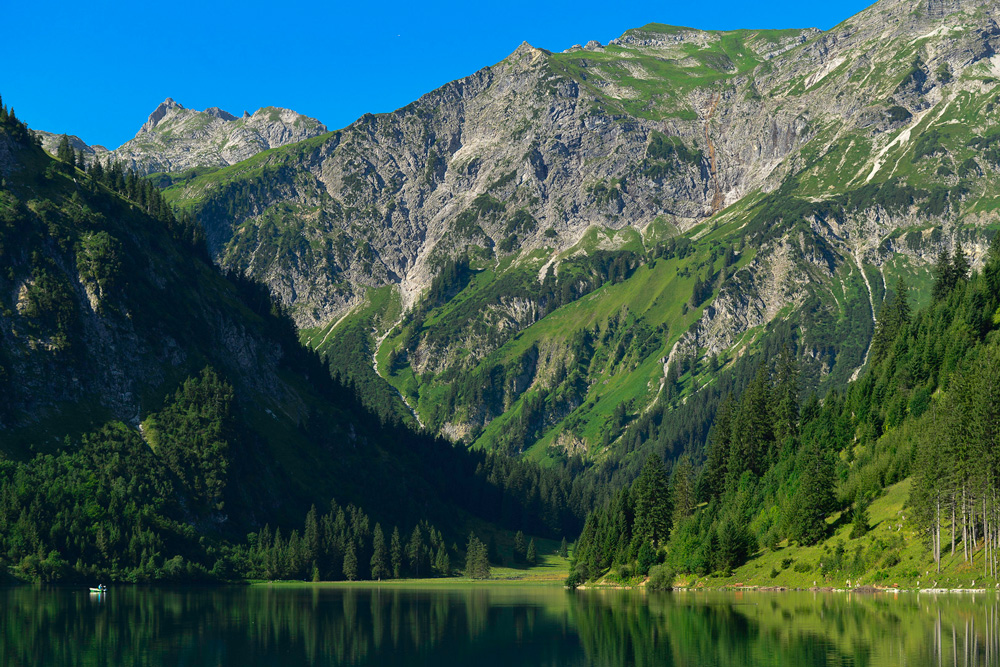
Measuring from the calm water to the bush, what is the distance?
1690cm

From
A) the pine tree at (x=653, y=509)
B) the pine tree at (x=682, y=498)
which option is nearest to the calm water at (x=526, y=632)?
the pine tree at (x=653, y=509)

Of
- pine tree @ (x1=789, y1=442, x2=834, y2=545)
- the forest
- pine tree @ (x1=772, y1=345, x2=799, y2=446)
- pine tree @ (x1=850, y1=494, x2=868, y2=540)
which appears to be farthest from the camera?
pine tree @ (x1=772, y1=345, x2=799, y2=446)

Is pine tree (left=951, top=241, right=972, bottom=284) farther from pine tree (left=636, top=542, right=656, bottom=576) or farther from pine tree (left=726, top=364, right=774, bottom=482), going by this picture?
pine tree (left=636, top=542, right=656, bottom=576)

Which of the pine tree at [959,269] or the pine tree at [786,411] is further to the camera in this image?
the pine tree at [786,411]

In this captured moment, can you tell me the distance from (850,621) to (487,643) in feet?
112

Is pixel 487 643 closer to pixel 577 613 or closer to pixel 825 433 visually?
pixel 577 613

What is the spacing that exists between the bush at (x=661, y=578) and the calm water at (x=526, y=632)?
16.9 metres

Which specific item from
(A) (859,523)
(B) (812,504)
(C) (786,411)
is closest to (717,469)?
(C) (786,411)

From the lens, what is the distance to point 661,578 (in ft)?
555

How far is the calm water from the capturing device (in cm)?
7894

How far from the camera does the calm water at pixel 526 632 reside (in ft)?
259

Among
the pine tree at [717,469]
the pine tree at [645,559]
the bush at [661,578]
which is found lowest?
the bush at [661,578]

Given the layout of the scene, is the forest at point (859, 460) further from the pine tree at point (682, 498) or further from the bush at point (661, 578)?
the bush at point (661, 578)

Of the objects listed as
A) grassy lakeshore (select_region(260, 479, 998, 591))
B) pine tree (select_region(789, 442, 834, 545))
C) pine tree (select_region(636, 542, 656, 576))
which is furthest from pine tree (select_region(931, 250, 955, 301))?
pine tree (select_region(636, 542, 656, 576))
